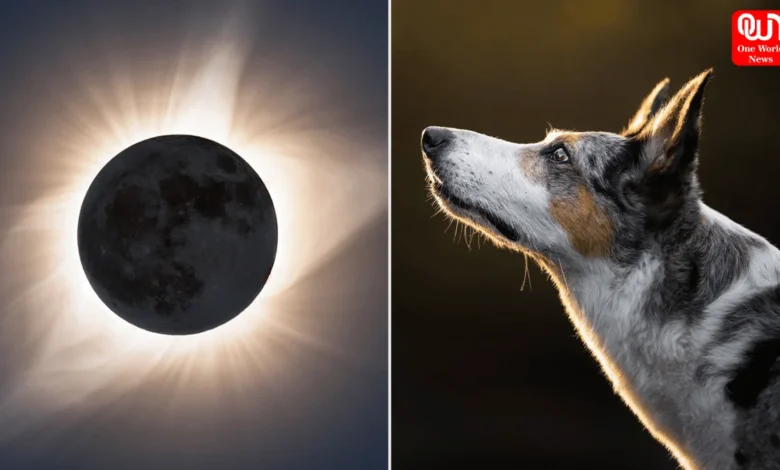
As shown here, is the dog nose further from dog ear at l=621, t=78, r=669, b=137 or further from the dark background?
the dark background

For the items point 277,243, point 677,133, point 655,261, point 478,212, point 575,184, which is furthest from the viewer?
→ point 277,243

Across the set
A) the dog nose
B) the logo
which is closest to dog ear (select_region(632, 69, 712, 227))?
the dog nose

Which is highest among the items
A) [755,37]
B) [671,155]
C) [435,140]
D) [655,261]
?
[755,37]

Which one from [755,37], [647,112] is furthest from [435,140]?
[755,37]

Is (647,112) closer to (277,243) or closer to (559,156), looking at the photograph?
(559,156)

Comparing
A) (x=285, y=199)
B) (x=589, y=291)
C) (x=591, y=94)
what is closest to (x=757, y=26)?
(x=591, y=94)

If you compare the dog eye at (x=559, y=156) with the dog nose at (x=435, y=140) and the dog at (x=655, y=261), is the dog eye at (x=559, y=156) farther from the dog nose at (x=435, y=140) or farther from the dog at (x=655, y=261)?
the dog nose at (x=435, y=140)
